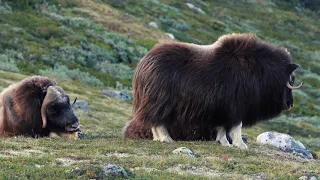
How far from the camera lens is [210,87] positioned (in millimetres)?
9227

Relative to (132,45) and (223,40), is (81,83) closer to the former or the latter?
(132,45)

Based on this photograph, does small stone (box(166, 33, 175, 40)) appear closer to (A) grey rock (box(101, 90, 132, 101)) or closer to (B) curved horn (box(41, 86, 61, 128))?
(A) grey rock (box(101, 90, 132, 101))

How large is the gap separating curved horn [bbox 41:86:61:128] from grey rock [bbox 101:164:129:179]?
336 cm

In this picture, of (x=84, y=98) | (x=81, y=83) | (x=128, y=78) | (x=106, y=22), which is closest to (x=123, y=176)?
(x=84, y=98)

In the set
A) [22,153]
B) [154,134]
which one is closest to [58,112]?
[154,134]

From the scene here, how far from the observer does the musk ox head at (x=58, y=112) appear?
31.8 feet

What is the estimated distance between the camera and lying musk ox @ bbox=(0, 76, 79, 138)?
380 inches

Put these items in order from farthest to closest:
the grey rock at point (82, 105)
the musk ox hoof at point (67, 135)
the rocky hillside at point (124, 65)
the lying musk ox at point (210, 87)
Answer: the grey rock at point (82, 105)
the musk ox hoof at point (67, 135)
the lying musk ox at point (210, 87)
the rocky hillside at point (124, 65)

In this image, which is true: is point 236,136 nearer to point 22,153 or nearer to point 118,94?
point 22,153

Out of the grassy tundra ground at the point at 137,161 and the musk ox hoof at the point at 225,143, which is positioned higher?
the grassy tundra ground at the point at 137,161

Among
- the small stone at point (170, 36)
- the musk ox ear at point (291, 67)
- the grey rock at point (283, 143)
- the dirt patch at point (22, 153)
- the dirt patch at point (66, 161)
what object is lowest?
the small stone at point (170, 36)

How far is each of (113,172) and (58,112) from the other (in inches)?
143

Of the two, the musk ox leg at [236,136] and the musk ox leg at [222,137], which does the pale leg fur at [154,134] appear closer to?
the musk ox leg at [222,137]

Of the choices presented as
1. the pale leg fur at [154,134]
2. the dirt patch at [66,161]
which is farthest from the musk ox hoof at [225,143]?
the dirt patch at [66,161]
